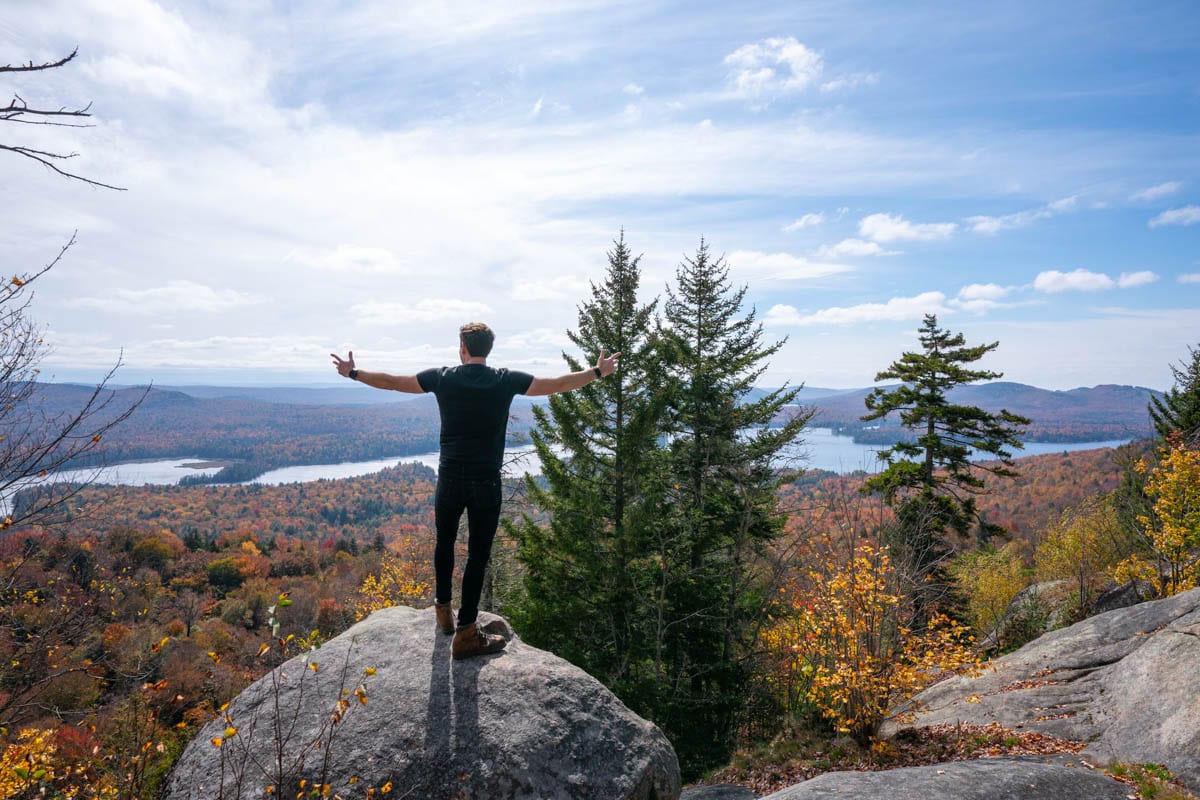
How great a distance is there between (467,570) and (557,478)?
11317 millimetres

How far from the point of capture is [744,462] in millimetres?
17406

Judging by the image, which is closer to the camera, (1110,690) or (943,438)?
(1110,690)

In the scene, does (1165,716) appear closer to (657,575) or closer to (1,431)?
(657,575)

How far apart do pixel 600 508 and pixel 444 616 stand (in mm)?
10073

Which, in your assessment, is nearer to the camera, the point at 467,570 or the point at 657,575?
the point at 467,570

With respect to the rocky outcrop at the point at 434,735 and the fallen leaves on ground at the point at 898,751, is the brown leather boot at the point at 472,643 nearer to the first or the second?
the rocky outcrop at the point at 434,735

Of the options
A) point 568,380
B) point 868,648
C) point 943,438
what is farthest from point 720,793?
point 943,438

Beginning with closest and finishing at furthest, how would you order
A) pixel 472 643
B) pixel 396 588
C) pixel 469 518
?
pixel 469 518, pixel 472 643, pixel 396 588

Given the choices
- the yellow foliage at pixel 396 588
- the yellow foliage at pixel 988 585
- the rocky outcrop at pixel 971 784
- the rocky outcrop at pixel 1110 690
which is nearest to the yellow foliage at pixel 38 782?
the rocky outcrop at pixel 971 784

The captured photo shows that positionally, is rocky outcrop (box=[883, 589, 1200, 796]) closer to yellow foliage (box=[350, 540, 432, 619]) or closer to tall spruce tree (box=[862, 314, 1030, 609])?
tall spruce tree (box=[862, 314, 1030, 609])

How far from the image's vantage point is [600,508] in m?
15.9

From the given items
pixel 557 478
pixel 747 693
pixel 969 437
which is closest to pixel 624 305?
pixel 557 478

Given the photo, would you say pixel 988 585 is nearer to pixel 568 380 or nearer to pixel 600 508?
pixel 600 508

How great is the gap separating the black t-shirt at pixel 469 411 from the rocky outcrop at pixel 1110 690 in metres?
9.37
